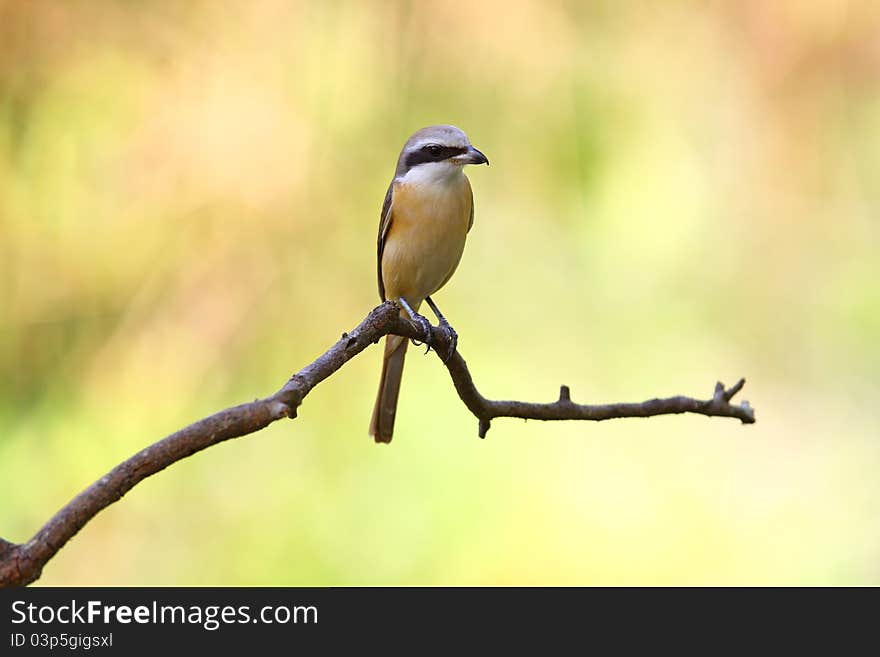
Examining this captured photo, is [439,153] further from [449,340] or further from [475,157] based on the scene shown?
[449,340]

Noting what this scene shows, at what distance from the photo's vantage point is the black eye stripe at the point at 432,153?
2092 millimetres

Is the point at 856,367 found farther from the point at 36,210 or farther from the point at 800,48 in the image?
the point at 36,210

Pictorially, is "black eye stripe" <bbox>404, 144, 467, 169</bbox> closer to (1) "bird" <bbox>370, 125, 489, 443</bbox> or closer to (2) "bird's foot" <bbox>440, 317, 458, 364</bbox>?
(1) "bird" <bbox>370, 125, 489, 443</bbox>

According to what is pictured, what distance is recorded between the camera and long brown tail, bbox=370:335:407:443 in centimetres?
211

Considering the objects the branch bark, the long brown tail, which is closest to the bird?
the long brown tail

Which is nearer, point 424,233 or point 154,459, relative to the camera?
point 154,459

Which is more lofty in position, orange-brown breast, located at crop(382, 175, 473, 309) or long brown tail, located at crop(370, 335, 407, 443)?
orange-brown breast, located at crop(382, 175, 473, 309)

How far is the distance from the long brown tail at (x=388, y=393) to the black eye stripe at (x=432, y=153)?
379 millimetres

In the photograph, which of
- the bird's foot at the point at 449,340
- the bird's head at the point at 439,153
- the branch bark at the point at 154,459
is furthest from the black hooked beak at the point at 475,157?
the branch bark at the point at 154,459

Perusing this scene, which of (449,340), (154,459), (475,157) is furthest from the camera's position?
(475,157)

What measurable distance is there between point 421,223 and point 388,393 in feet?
1.20

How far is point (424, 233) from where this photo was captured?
83.6 inches

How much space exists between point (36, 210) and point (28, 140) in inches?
8.0

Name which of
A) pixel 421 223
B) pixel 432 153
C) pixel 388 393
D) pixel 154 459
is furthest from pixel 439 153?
pixel 154 459
